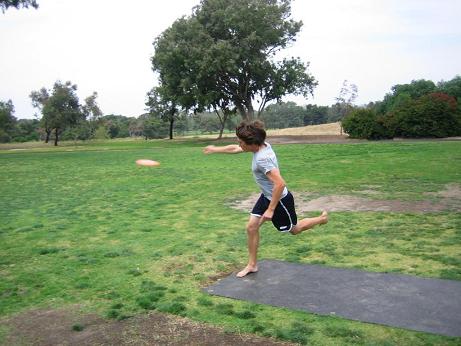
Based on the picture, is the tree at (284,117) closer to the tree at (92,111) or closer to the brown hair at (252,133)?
the tree at (92,111)

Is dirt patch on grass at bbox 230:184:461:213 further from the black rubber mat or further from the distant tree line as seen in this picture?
the distant tree line

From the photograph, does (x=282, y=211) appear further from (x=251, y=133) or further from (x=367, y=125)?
(x=367, y=125)

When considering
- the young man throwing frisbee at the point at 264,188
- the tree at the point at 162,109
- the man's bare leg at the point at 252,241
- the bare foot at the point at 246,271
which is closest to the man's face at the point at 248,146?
the young man throwing frisbee at the point at 264,188

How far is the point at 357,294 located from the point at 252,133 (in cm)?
205

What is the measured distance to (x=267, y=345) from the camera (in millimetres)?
3729

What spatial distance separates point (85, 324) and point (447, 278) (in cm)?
385

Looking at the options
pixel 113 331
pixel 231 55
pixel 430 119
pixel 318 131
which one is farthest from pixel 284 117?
pixel 113 331

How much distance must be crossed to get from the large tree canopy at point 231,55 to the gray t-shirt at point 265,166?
115ft

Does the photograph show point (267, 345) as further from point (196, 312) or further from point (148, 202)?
point (148, 202)

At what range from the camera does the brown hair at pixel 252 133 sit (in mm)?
5234

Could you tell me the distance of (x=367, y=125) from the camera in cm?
3403

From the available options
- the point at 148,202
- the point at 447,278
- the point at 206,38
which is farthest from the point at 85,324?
the point at 206,38

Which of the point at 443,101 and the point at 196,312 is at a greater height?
the point at 443,101

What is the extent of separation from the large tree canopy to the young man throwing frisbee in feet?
115
